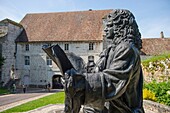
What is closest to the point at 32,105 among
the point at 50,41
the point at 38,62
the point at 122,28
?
the point at 122,28

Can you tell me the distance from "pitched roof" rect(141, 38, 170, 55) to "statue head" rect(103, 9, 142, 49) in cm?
2560

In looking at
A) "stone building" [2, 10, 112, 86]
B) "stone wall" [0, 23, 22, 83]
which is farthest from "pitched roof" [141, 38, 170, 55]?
"stone wall" [0, 23, 22, 83]

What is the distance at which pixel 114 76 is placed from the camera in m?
1.83

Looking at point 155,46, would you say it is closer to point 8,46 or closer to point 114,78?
point 8,46

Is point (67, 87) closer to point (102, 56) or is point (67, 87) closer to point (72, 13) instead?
point (102, 56)

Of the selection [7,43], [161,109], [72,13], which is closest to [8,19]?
[7,43]

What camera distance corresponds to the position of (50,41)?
1097 inches

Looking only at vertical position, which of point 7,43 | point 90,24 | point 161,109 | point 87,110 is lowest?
point 161,109

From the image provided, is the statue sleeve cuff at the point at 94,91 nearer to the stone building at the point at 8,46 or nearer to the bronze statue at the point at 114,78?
the bronze statue at the point at 114,78

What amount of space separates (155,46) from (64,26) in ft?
47.2

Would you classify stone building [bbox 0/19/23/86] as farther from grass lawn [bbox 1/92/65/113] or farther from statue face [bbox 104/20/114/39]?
statue face [bbox 104/20/114/39]

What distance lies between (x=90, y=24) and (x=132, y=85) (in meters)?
27.4

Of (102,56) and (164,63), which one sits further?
(164,63)

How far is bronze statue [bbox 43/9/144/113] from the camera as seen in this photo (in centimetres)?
174
